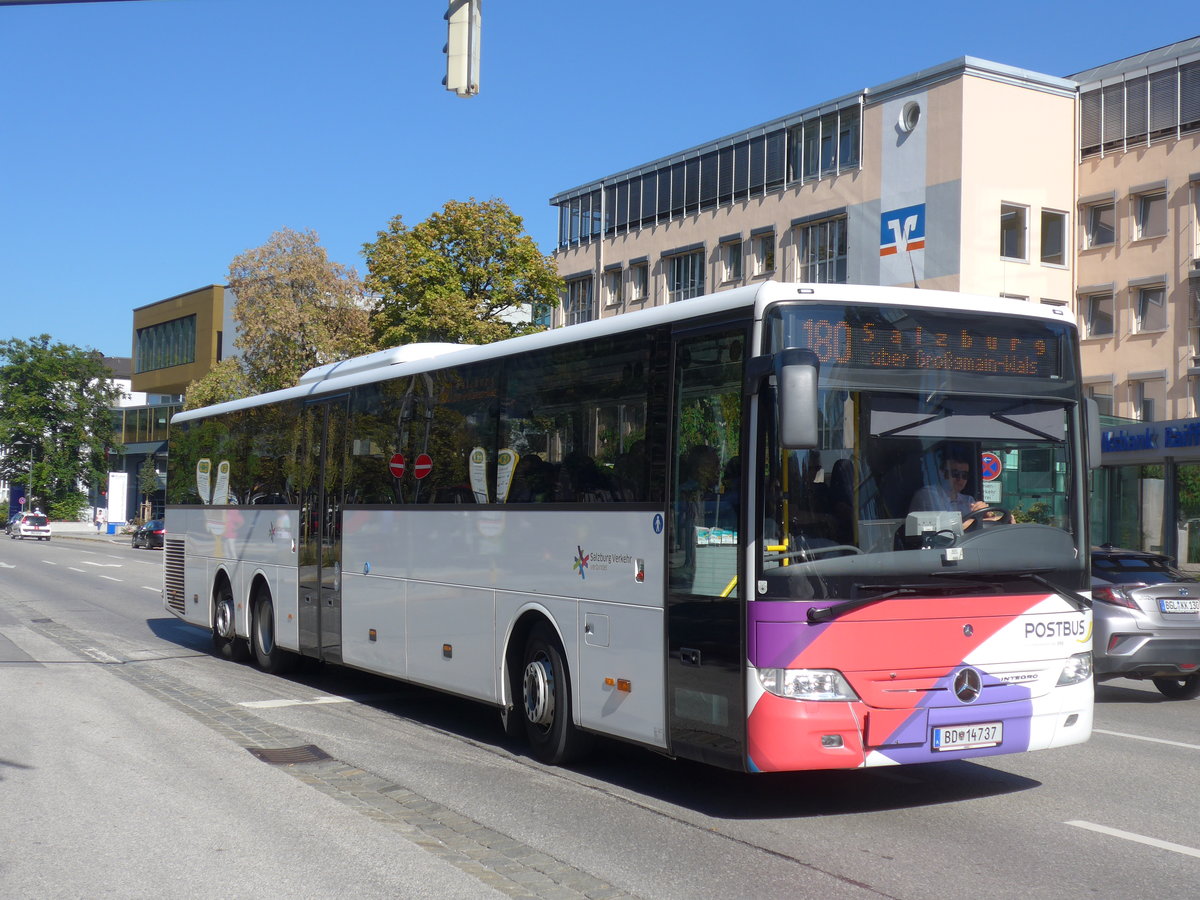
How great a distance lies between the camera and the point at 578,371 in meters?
9.16

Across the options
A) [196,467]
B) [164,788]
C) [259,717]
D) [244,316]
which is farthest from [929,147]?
[164,788]

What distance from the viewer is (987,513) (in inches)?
299

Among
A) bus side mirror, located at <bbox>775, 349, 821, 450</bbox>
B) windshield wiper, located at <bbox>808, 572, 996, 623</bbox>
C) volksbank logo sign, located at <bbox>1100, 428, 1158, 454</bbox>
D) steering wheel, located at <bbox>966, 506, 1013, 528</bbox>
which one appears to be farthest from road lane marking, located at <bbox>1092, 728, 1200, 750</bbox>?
volksbank logo sign, located at <bbox>1100, 428, 1158, 454</bbox>

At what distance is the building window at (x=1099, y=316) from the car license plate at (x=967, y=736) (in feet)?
127

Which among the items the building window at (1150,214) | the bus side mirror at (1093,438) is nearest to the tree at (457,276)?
the building window at (1150,214)

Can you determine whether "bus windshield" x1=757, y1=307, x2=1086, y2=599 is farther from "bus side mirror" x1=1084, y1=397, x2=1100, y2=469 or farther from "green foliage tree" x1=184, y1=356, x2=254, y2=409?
"green foliage tree" x1=184, y1=356, x2=254, y2=409

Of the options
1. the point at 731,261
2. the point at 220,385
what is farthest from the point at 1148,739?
the point at 731,261

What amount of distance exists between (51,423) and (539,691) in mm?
108046

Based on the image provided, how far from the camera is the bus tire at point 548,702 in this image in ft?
29.7

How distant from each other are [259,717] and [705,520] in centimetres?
550

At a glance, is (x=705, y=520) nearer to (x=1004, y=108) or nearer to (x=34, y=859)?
(x=34, y=859)

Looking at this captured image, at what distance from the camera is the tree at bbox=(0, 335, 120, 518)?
349 ft

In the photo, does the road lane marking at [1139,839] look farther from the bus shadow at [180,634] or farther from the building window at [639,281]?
the building window at [639,281]

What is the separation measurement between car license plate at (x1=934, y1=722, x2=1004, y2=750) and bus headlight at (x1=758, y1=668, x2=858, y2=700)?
0.65 meters
